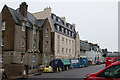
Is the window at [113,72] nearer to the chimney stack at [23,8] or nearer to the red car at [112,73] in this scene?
the red car at [112,73]

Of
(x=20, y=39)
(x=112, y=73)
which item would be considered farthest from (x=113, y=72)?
(x=20, y=39)

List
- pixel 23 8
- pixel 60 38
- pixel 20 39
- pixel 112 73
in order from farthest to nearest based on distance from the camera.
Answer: pixel 60 38, pixel 23 8, pixel 20 39, pixel 112 73

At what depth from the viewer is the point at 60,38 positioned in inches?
1581

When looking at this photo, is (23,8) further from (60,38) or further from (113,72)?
(113,72)

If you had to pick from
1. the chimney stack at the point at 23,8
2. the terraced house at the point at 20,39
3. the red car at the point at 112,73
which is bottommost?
the red car at the point at 112,73

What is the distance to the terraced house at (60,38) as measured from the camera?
3812cm

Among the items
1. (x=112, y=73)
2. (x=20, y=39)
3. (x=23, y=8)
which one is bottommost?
(x=112, y=73)

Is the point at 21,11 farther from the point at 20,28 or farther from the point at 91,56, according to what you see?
the point at 91,56

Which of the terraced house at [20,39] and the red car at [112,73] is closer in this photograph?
the red car at [112,73]

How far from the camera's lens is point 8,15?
27.0 meters

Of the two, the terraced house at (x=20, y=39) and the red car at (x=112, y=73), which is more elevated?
the terraced house at (x=20, y=39)

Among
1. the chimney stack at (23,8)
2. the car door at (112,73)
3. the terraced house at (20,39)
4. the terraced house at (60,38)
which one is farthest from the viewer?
the terraced house at (60,38)

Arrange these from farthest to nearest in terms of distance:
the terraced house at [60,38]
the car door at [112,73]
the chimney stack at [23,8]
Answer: the terraced house at [60,38] < the chimney stack at [23,8] < the car door at [112,73]

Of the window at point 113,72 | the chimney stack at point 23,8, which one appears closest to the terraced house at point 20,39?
the chimney stack at point 23,8
